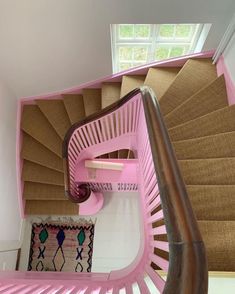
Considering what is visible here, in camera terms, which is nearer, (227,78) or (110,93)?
(227,78)

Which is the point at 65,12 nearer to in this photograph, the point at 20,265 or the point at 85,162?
the point at 85,162

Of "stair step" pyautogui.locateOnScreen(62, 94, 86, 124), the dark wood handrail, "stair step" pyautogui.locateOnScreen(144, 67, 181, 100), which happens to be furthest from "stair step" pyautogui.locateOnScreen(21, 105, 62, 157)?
the dark wood handrail

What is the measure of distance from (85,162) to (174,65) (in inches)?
70.6

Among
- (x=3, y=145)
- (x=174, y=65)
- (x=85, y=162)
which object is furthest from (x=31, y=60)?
(x=174, y=65)

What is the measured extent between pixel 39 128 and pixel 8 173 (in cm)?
71

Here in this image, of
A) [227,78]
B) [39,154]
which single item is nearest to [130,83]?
[227,78]

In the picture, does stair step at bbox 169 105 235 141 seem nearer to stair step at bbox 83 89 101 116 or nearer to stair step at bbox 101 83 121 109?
stair step at bbox 101 83 121 109

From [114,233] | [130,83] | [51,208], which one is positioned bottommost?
[114,233]

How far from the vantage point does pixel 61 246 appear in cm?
360

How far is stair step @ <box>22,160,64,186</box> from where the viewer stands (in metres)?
3.47

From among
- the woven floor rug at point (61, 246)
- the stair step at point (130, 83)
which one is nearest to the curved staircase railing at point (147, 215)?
the woven floor rug at point (61, 246)

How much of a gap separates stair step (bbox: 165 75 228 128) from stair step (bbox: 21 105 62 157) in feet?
5.00

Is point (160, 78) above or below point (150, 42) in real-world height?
below

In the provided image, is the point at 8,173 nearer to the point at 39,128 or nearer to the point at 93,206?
the point at 39,128
